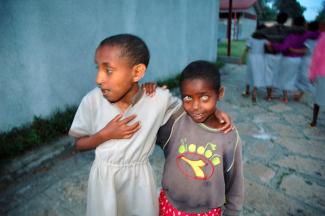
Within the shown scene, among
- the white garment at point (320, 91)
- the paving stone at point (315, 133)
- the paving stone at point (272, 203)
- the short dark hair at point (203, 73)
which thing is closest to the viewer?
the short dark hair at point (203, 73)

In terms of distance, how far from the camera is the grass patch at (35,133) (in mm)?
3490

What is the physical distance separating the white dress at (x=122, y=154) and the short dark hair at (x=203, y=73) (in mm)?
275

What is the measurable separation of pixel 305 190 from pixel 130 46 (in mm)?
2943

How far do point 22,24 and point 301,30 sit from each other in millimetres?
5613

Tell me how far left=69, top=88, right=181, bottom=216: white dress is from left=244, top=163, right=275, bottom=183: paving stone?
2262 millimetres

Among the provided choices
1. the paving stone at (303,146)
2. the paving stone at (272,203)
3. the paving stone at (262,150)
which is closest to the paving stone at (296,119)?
the paving stone at (303,146)

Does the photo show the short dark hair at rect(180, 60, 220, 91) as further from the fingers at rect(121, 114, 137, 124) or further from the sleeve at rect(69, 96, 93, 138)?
the sleeve at rect(69, 96, 93, 138)

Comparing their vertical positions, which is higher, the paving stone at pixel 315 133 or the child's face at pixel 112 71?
the child's face at pixel 112 71

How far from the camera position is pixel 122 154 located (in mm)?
1480

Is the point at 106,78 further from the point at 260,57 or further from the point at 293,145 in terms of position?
the point at 260,57

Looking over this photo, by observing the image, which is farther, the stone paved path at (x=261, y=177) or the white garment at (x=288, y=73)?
the white garment at (x=288, y=73)

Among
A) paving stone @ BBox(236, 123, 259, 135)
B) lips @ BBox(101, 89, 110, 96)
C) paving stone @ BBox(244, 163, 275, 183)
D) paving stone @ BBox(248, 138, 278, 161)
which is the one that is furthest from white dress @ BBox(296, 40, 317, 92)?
lips @ BBox(101, 89, 110, 96)

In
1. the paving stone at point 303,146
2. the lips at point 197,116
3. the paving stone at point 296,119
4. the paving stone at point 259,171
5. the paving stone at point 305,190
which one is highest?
the lips at point 197,116

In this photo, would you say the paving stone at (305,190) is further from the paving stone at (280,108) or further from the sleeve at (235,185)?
the paving stone at (280,108)
